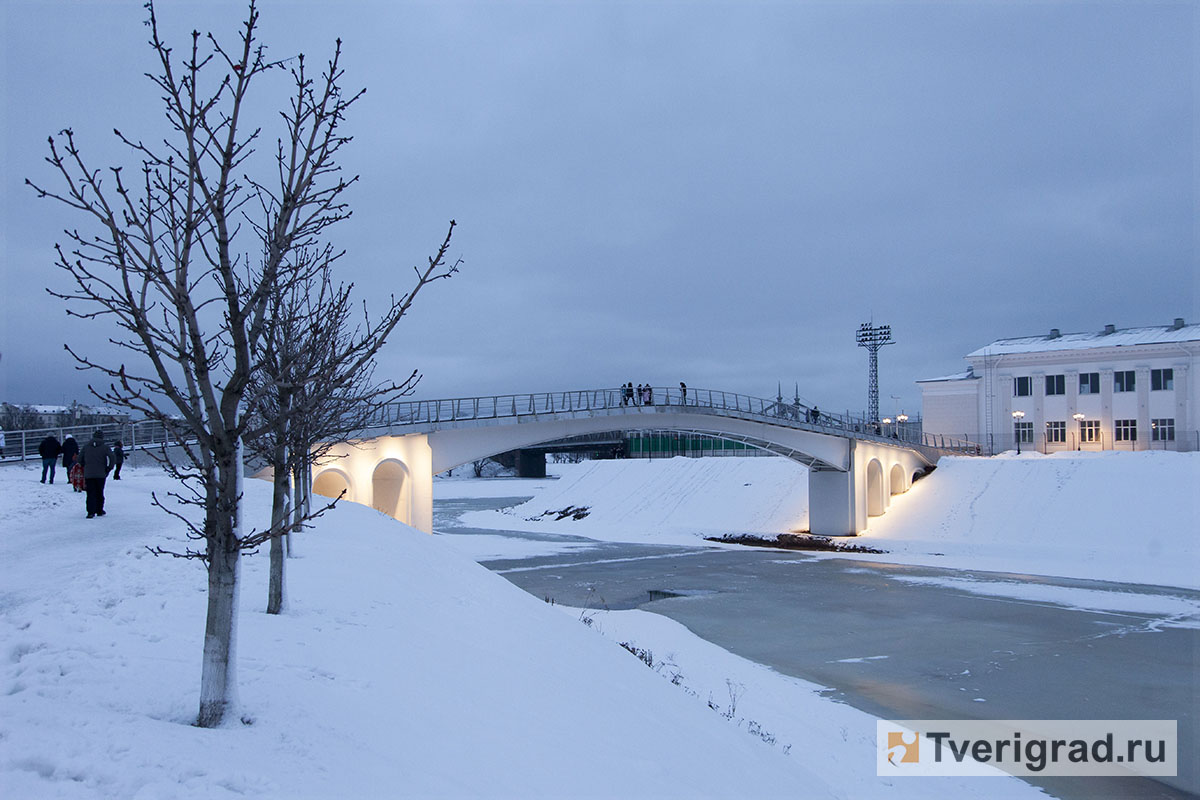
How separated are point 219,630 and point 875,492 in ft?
161

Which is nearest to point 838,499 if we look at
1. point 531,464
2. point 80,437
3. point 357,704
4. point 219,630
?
point 80,437

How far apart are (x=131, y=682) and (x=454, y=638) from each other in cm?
368

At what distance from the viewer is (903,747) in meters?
11.1

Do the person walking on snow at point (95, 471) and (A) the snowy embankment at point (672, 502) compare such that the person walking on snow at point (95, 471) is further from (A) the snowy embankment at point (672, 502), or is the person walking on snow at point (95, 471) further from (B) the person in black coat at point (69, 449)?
(A) the snowy embankment at point (672, 502)

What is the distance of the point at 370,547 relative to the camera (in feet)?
45.5

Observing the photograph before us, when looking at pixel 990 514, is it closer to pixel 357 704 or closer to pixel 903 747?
pixel 903 747

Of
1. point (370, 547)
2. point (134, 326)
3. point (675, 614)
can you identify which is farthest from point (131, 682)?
point (675, 614)

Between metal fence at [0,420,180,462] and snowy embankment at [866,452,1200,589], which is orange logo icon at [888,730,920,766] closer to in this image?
metal fence at [0,420,180,462]

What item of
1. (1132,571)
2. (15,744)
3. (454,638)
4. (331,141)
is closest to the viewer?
(15,744)

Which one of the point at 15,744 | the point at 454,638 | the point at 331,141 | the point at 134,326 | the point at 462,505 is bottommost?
the point at 462,505

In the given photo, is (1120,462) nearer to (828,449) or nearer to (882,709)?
(828,449)

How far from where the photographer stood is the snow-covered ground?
15.4ft

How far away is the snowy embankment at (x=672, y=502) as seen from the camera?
171 ft

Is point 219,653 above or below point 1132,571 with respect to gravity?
above
